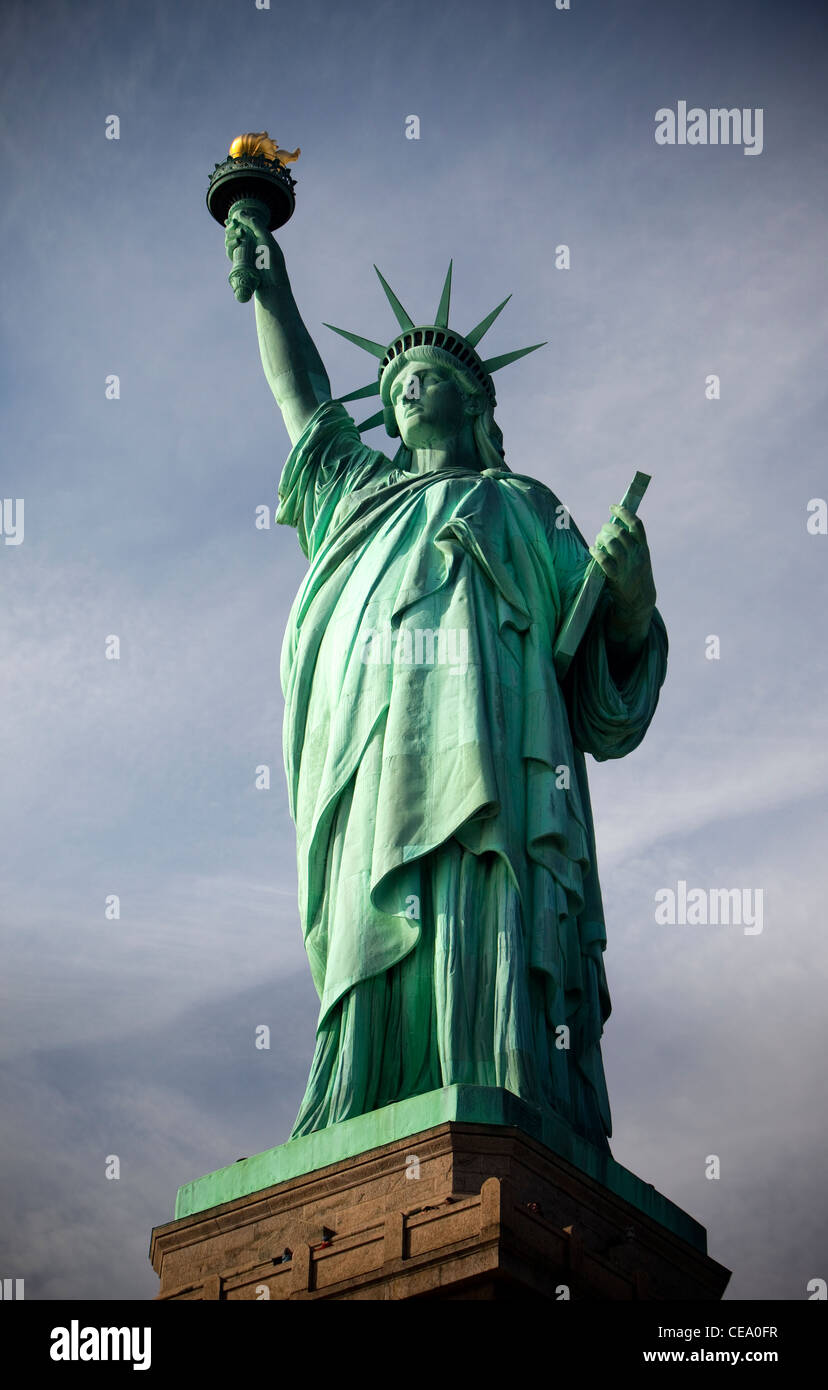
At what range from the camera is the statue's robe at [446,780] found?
1257 centimetres

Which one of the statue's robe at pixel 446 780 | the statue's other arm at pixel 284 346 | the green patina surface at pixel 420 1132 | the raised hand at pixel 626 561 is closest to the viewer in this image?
the green patina surface at pixel 420 1132

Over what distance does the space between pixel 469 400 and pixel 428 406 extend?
0.45 metres

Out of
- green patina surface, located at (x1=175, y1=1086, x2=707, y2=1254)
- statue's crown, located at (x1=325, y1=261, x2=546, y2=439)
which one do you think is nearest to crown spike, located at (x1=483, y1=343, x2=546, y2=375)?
statue's crown, located at (x1=325, y1=261, x2=546, y2=439)

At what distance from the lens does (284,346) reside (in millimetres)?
16234

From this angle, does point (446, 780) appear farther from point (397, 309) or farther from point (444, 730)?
point (397, 309)

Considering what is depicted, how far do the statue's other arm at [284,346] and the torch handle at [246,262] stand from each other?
57mm

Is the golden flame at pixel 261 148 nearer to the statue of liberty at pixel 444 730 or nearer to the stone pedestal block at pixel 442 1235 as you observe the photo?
the statue of liberty at pixel 444 730

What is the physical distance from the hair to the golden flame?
Answer: 2295 millimetres

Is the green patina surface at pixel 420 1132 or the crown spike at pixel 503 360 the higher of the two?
the crown spike at pixel 503 360

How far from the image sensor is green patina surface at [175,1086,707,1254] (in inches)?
455

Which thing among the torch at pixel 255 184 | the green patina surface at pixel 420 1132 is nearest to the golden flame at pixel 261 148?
the torch at pixel 255 184
